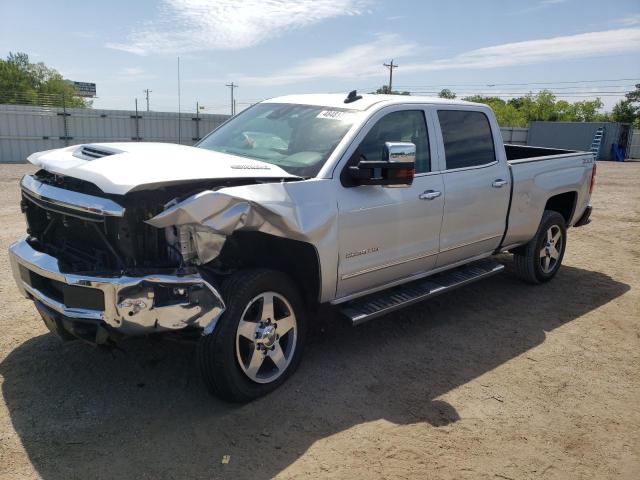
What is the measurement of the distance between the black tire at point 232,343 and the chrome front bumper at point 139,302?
0.11 metres

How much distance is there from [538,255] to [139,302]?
15.2ft

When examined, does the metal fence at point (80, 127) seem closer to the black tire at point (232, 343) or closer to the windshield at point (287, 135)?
the windshield at point (287, 135)

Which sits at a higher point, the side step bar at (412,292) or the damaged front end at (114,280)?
the damaged front end at (114,280)

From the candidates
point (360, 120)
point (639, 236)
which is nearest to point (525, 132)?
point (639, 236)

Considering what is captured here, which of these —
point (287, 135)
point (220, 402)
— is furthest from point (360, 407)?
point (287, 135)

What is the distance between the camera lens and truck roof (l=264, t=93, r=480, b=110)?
4.28 metres

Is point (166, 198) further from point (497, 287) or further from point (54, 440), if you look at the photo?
point (497, 287)

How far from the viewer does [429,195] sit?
436cm

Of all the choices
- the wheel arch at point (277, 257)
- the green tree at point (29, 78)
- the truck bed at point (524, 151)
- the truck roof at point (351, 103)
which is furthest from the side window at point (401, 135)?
the green tree at point (29, 78)

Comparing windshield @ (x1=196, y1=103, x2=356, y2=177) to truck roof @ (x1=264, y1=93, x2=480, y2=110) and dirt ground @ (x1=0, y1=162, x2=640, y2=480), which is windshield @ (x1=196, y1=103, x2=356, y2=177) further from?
dirt ground @ (x1=0, y1=162, x2=640, y2=480)

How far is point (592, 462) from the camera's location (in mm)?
3074

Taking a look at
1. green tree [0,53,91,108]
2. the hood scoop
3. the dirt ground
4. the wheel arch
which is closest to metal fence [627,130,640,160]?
the dirt ground

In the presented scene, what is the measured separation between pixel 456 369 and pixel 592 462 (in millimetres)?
1188

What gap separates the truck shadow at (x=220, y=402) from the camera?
2930mm
